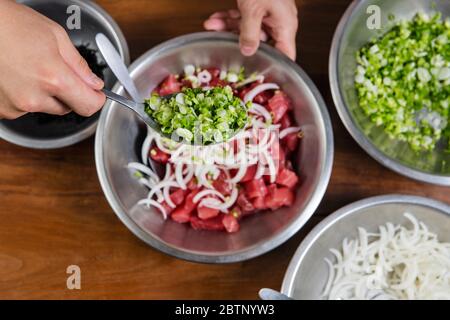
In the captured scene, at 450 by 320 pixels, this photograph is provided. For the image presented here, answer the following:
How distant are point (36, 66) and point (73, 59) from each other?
11 centimetres

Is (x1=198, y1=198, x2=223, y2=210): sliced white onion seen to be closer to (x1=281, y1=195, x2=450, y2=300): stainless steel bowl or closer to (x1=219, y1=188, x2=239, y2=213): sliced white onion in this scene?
(x1=219, y1=188, x2=239, y2=213): sliced white onion

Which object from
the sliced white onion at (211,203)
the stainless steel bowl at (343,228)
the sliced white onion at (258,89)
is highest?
the sliced white onion at (258,89)

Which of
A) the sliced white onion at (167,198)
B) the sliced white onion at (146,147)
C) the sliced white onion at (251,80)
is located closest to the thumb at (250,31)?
the sliced white onion at (251,80)

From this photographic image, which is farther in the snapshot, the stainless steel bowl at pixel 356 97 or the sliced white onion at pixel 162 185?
the sliced white onion at pixel 162 185

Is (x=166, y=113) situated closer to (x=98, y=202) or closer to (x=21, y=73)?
(x=21, y=73)

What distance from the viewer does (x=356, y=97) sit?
2168 millimetres

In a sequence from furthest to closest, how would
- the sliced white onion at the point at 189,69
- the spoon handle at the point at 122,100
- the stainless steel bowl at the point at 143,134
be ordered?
the sliced white onion at the point at 189,69, the stainless steel bowl at the point at 143,134, the spoon handle at the point at 122,100

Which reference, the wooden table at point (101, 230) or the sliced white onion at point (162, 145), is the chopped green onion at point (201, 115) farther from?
the wooden table at point (101, 230)

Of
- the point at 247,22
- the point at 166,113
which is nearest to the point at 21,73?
the point at 166,113

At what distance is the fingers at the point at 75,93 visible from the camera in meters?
1.54

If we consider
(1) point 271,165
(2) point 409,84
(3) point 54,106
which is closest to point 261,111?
(1) point 271,165

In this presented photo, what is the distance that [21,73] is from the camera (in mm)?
1535

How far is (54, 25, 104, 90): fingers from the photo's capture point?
1.57m
